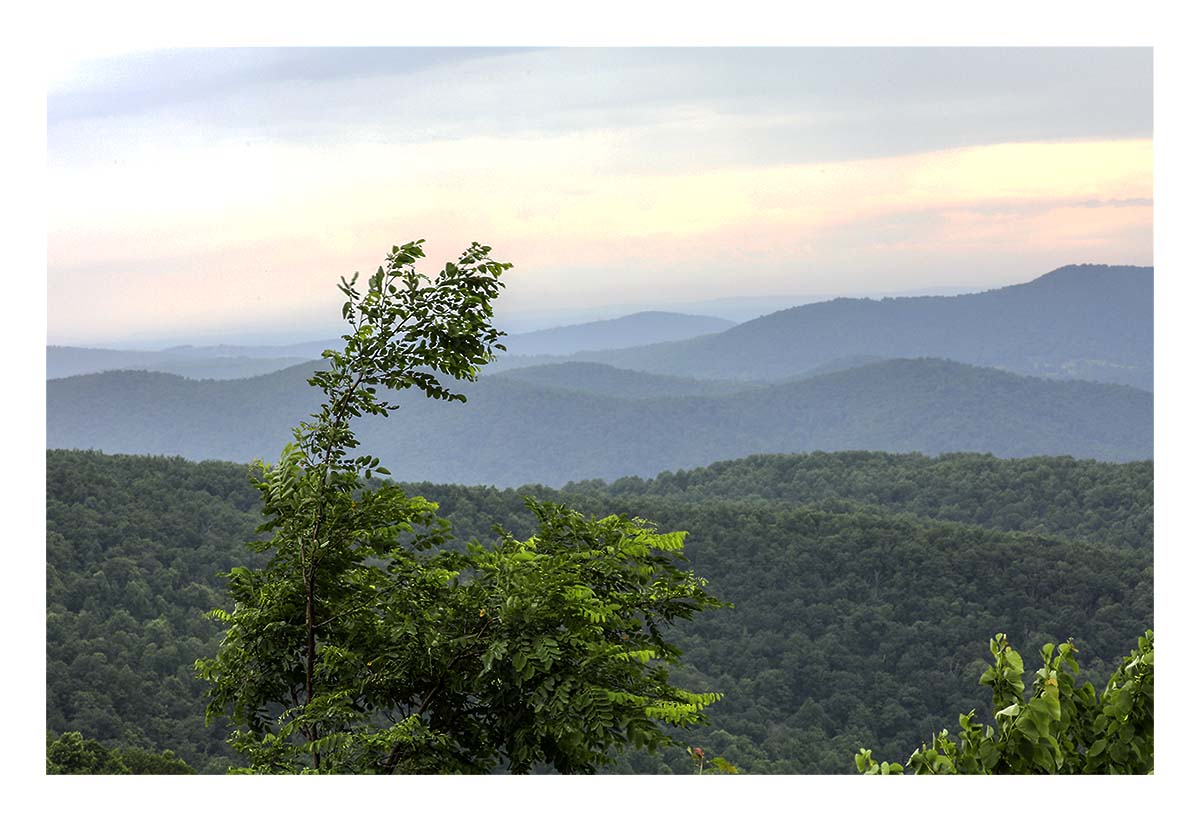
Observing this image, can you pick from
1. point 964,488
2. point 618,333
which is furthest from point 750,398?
point 964,488

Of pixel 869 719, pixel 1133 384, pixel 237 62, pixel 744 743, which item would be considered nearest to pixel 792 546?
pixel 869 719

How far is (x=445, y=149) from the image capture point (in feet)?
106

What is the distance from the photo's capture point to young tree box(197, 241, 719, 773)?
1.77 m

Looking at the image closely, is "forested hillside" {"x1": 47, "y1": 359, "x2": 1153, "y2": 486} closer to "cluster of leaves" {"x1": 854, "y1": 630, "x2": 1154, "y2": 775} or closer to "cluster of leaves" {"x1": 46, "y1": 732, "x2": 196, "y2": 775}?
"cluster of leaves" {"x1": 46, "y1": 732, "x2": 196, "y2": 775}

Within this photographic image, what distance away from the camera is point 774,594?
17312mm

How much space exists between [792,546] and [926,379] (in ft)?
59.5

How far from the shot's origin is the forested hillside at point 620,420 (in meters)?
27.2

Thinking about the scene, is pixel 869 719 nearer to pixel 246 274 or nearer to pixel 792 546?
pixel 792 546

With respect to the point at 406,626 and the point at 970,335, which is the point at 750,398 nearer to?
the point at 970,335

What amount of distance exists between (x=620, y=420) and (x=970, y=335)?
51.5 feet

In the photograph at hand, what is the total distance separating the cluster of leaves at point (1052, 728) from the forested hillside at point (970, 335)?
35369 mm

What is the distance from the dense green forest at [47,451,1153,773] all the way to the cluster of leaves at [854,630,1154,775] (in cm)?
1039

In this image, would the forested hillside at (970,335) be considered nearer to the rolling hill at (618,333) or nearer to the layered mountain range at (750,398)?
the layered mountain range at (750,398)

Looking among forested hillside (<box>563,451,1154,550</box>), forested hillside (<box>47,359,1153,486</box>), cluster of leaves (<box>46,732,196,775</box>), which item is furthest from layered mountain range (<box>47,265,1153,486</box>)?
cluster of leaves (<box>46,732,196,775</box>)
